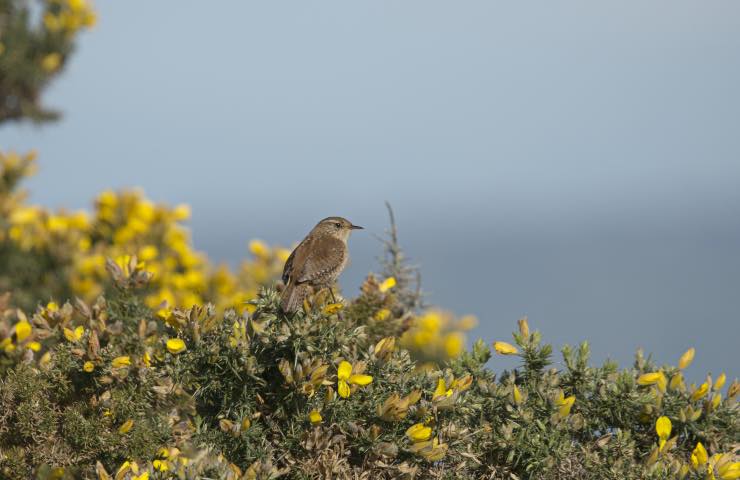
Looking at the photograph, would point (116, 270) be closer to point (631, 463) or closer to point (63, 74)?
point (631, 463)

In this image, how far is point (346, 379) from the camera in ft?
11.5

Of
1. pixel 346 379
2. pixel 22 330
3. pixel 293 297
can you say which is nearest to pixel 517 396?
pixel 346 379

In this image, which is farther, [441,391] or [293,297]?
[293,297]

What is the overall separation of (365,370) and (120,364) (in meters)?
1.08

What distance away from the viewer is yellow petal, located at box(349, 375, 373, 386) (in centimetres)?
349

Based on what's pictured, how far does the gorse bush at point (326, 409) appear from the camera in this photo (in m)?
3.47

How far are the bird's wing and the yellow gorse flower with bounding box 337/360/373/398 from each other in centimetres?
167

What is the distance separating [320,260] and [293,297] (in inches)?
60.4

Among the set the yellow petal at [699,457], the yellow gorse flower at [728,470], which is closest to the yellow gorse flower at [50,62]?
the yellow petal at [699,457]

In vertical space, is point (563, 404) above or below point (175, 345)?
below

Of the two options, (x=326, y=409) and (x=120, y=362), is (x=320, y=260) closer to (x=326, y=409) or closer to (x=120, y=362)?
(x=120, y=362)

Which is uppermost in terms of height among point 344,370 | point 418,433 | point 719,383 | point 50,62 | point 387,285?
point 50,62

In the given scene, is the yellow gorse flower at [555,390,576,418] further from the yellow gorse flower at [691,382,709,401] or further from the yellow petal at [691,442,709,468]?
the yellow gorse flower at [691,382,709,401]

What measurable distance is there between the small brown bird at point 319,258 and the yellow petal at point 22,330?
126cm
